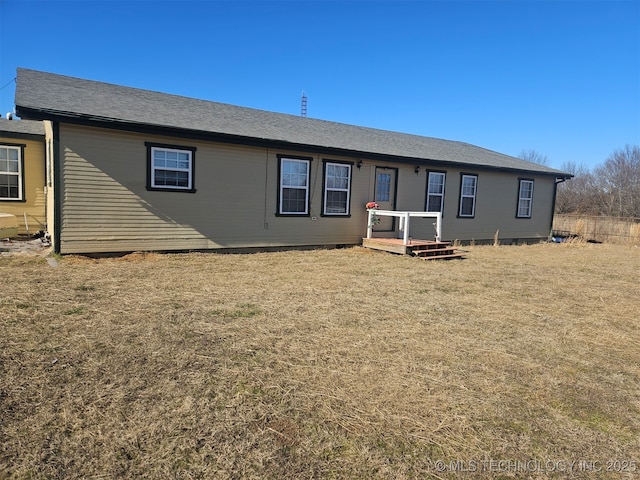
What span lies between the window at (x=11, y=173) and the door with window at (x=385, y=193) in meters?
9.47

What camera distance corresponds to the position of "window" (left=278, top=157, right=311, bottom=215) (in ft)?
34.6

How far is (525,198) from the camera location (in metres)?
15.7

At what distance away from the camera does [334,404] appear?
9.28 ft

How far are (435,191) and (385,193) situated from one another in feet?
6.53

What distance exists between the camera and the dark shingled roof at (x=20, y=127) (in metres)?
10.5

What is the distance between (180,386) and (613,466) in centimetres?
271

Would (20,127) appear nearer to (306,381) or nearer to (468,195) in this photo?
(306,381)

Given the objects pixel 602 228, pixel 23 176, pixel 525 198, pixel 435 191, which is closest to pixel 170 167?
pixel 23 176

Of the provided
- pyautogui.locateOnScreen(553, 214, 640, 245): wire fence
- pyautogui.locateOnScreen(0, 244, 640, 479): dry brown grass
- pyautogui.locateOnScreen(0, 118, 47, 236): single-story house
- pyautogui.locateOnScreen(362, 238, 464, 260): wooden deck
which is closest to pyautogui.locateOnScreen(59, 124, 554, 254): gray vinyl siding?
pyautogui.locateOnScreen(362, 238, 464, 260): wooden deck

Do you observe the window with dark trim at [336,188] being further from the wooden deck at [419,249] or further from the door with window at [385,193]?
the wooden deck at [419,249]

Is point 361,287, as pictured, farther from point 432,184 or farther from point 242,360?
point 432,184

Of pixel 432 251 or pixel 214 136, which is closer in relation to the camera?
pixel 214 136

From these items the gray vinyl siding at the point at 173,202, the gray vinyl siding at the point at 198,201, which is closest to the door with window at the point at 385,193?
the gray vinyl siding at the point at 198,201

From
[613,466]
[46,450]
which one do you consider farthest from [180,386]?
[613,466]
